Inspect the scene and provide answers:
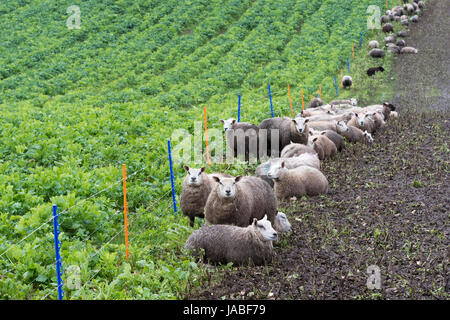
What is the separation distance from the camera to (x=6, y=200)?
10.4 metres

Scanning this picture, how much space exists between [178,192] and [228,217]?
9.00ft

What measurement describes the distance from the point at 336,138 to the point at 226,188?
316 inches

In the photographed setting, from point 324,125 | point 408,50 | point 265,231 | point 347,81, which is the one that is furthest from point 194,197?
point 408,50

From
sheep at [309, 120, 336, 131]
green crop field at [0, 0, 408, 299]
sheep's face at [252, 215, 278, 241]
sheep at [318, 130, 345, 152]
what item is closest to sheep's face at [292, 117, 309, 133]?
sheep at [318, 130, 345, 152]

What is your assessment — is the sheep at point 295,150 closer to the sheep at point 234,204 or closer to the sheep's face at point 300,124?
the sheep's face at point 300,124

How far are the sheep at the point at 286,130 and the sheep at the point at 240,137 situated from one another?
658mm

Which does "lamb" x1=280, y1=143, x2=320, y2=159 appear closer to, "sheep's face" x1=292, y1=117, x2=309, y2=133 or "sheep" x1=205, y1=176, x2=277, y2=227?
"sheep's face" x1=292, y1=117, x2=309, y2=133

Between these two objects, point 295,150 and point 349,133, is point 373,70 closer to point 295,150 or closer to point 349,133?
point 349,133

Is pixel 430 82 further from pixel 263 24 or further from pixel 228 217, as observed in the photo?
pixel 228 217

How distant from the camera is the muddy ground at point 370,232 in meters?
7.66

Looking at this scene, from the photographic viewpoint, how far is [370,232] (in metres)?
9.82

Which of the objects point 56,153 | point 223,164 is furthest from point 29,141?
point 223,164

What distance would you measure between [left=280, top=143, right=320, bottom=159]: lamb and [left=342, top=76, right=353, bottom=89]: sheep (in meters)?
13.1

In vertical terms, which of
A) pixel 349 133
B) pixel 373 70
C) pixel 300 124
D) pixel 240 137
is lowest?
pixel 373 70
